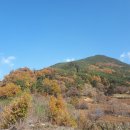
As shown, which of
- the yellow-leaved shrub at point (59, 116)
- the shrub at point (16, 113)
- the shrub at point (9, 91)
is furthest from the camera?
the shrub at point (9, 91)

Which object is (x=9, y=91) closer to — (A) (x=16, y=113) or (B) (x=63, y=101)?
(B) (x=63, y=101)

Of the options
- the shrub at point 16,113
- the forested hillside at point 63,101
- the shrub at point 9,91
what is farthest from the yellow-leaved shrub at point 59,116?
the shrub at point 9,91

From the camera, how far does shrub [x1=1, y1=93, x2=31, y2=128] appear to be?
16617mm

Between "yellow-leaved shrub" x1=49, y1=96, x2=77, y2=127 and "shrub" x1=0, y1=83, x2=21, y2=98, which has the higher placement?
"shrub" x1=0, y1=83, x2=21, y2=98

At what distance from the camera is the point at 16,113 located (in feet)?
56.6

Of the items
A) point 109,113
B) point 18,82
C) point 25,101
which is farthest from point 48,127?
point 18,82

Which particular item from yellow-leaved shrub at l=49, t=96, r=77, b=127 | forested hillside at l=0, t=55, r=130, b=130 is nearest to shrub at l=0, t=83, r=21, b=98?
forested hillside at l=0, t=55, r=130, b=130

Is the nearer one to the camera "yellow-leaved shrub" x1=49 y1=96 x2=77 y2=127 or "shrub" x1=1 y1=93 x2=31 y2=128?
"shrub" x1=1 y1=93 x2=31 y2=128

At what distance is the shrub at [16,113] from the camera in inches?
654

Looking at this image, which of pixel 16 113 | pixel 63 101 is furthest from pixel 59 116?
pixel 63 101

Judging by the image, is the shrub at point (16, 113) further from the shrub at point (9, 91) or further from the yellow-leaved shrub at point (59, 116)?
the shrub at point (9, 91)

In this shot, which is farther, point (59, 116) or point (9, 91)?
point (9, 91)

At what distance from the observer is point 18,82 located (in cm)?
5012

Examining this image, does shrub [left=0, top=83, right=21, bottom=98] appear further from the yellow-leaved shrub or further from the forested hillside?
the yellow-leaved shrub
